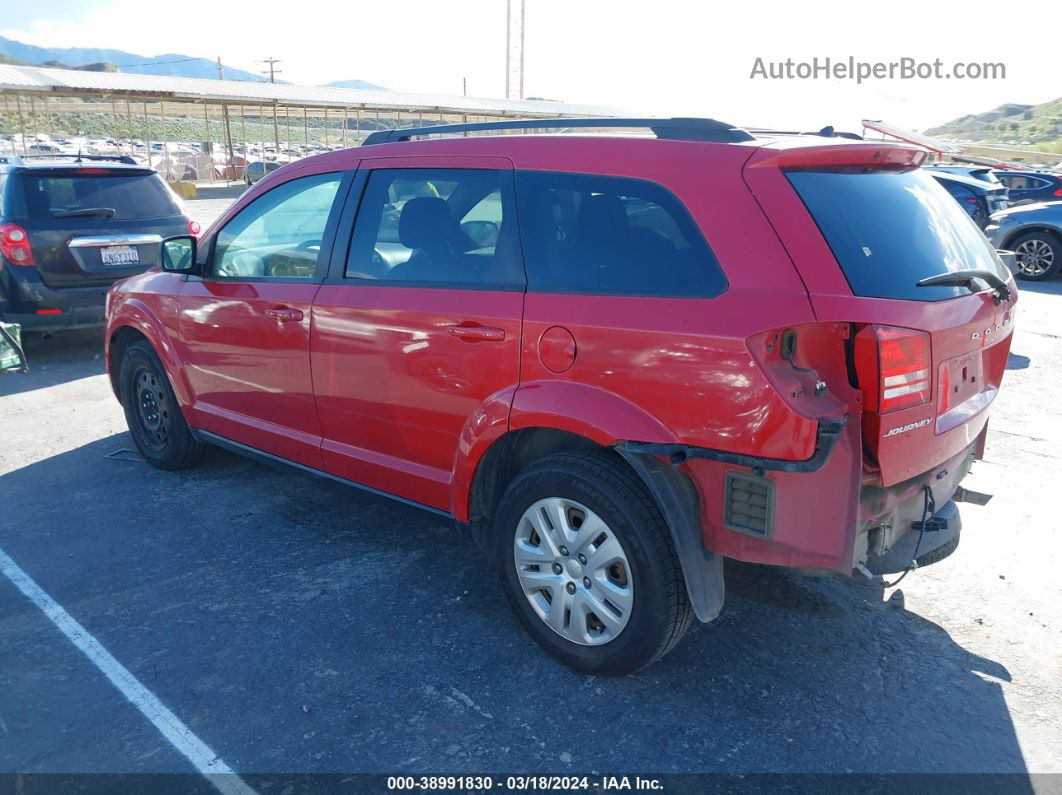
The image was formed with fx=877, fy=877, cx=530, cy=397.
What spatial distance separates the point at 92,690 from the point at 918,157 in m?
3.66

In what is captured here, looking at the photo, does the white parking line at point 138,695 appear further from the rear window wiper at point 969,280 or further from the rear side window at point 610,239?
the rear window wiper at point 969,280

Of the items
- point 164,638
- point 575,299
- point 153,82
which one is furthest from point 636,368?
point 153,82

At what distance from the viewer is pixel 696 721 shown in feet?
9.85

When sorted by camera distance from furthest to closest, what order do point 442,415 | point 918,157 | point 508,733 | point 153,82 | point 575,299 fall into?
point 153,82
point 442,415
point 918,157
point 575,299
point 508,733

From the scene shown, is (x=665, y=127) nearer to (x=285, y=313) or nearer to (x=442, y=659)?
(x=285, y=313)

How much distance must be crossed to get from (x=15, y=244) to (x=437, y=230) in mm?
5649

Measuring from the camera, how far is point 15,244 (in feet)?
24.8

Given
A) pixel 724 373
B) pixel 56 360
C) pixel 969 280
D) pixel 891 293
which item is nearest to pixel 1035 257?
pixel 969 280

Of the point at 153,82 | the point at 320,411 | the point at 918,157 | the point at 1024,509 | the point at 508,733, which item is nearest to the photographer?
the point at 508,733

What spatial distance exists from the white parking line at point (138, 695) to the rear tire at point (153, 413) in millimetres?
1294

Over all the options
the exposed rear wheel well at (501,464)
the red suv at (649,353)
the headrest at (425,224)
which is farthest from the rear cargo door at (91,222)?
the exposed rear wheel well at (501,464)

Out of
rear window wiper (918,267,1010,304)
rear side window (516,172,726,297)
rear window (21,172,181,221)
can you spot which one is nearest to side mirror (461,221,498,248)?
rear side window (516,172,726,297)

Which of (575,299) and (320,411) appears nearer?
(575,299)

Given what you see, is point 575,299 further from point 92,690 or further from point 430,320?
point 92,690
